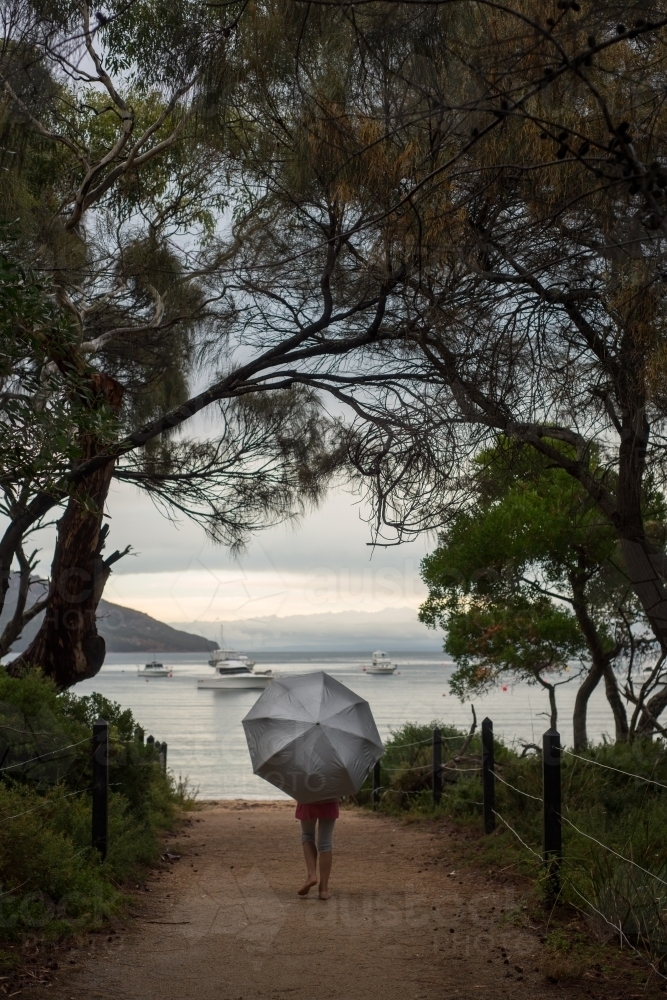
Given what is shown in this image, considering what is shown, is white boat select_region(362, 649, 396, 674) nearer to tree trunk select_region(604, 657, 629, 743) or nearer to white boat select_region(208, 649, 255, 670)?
white boat select_region(208, 649, 255, 670)

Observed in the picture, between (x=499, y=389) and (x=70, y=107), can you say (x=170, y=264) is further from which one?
(x=499, y=389)

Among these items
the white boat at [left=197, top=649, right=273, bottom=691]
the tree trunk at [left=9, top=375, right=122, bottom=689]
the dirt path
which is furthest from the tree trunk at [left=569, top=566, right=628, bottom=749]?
the white boat at [left=197, top=649, right=273, bottom=691]

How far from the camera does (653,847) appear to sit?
250 inches

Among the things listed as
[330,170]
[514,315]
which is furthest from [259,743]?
[330,170]

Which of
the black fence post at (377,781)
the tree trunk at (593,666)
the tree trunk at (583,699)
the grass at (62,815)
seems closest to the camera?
the grass at (62,815)

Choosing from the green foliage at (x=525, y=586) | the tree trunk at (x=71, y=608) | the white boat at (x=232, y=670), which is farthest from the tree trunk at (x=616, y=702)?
the white boat at (x=232, y=670)

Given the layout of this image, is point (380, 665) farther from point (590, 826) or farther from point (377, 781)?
point (590, 826)

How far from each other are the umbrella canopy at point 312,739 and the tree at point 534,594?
5832 mm

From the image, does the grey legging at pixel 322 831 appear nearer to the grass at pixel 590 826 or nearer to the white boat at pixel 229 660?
the grass at pixel 590 826

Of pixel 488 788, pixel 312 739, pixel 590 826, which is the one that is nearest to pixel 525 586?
pixel 488 788

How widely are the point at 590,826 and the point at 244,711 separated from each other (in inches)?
2209

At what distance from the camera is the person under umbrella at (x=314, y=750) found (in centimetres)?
673

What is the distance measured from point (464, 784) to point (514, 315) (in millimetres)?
6453

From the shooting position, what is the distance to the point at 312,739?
682 cm
